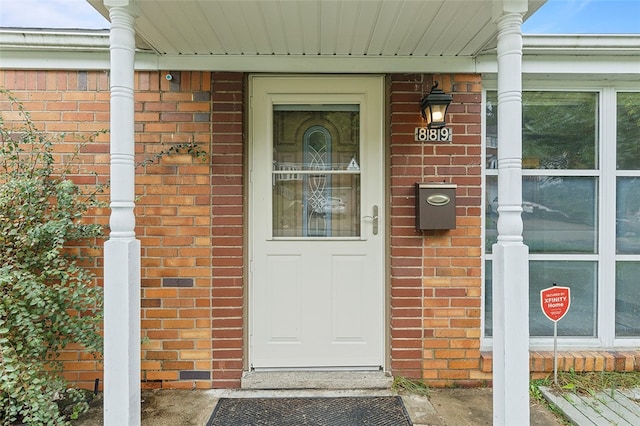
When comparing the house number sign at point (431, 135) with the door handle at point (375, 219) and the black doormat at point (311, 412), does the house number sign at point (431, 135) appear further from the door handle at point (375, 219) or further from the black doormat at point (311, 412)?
the black doormat at point (311, 412)

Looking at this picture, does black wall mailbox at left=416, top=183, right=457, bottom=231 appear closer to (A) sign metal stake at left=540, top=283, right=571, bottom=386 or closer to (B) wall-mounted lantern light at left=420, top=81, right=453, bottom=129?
(B) wall-mounted lantern light at left=420, top=81, right=453, bottom=129

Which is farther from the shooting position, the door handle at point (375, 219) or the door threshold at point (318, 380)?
the door handle at point (375, 219)

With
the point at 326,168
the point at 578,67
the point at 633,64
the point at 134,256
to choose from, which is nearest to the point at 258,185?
the point at 326,168

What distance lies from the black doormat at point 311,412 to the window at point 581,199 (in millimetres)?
1356

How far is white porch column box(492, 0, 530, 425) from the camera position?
77.7 inches

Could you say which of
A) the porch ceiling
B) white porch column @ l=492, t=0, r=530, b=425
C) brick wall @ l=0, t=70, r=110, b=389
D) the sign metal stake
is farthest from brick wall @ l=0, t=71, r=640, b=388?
white porch column @ l=492, t=0, r=530, b=425

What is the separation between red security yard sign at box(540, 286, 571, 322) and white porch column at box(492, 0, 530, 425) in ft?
2.96

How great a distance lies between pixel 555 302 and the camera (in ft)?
8.92

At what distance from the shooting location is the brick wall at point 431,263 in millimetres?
2803

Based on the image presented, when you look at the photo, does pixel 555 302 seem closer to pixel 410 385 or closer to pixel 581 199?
pixel 581 199

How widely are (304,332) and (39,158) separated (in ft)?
7.42

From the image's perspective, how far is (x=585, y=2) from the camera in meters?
3.15

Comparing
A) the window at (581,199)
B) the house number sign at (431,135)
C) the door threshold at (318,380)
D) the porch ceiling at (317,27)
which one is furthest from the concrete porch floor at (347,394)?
the porch ceiling at (317,27)

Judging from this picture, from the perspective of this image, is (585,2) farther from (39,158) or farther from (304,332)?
(39,158)
